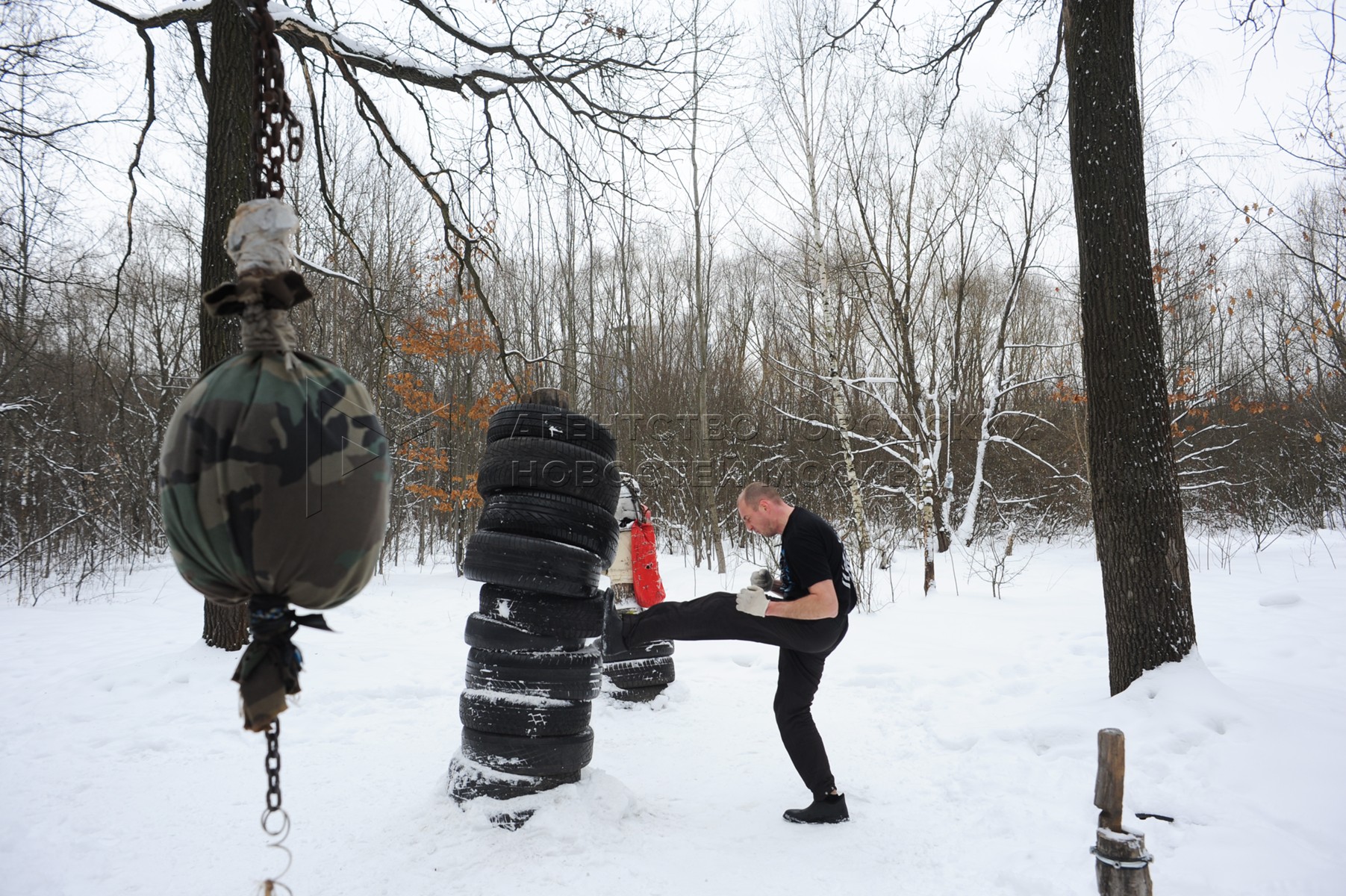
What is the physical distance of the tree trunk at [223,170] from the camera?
5.86 metres

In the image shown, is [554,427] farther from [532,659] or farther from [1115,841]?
[1115,841]

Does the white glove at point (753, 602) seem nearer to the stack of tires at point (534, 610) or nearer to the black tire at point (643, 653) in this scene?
the stack of tires at point (534, 610)

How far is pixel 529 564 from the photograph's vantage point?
12.0ft

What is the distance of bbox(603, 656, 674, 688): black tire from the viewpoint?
589 centimetres

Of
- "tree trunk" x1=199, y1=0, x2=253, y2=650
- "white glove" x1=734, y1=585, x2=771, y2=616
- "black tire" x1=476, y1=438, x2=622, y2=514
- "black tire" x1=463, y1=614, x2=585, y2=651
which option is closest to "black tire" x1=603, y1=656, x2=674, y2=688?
"white glove" x1=734, y1=585, x2=771, y2=616

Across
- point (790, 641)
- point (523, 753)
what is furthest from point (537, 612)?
point (790, 641)

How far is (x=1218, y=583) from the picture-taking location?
367 inches

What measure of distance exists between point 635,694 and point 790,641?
2.38 m

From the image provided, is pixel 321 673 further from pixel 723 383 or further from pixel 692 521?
pixel 723 383

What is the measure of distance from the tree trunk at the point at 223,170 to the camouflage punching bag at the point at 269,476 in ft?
17.4

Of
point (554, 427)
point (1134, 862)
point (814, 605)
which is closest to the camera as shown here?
point (1134, 862)

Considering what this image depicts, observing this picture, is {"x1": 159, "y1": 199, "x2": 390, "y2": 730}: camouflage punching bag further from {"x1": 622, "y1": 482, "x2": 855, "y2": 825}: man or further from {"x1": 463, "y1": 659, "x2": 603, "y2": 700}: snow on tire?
{"x1": 622, "y1": 482, "x2": 855, "y2": 825}: man

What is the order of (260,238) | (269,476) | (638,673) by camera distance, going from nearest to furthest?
1. (269,476)
2. (260,238)
3. (638,673)

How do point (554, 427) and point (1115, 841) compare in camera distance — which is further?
point (554, 427)
